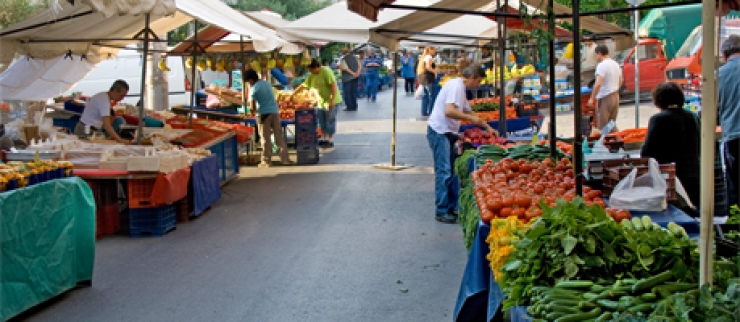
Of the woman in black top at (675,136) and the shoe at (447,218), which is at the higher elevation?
the woman in black top at (675,136)

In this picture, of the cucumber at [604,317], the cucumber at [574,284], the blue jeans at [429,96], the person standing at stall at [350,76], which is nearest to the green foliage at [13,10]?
the person standing at stall at [350,76]

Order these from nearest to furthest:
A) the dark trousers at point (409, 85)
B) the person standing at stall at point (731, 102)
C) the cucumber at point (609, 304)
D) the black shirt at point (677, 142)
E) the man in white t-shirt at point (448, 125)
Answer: the cucumber at point (609, 304)
the black shirt at point (677, 142)
the person standing at stall at point (731, 102)
the man in white t-shirt at point (448, 125)
the dark trousers at point (409, 85)

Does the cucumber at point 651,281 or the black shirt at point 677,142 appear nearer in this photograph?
the cucumber at point 651,281

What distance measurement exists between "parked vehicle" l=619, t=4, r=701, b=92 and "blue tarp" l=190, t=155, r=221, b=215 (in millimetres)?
17303

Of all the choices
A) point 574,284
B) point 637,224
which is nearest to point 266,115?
point 637,224

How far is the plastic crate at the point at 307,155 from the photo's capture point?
658 inches

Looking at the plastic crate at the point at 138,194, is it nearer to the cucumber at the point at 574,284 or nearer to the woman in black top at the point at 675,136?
the woman in black top at the point at 675,136

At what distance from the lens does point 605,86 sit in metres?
14.8

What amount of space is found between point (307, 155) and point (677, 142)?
10063 millimetres

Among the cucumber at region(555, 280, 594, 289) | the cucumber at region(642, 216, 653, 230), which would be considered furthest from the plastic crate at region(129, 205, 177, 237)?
the cucumber at region(555, 280, 594, 289)

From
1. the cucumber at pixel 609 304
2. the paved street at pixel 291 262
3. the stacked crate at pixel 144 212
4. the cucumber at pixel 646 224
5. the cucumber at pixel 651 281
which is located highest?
the cucumber at pixel 646 224

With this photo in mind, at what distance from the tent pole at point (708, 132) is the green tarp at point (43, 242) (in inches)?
209

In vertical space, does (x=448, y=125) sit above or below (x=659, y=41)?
below

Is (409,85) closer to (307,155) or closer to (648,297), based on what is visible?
(307,155)
